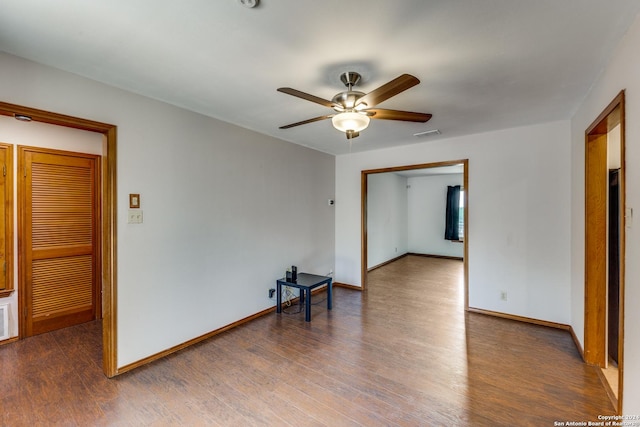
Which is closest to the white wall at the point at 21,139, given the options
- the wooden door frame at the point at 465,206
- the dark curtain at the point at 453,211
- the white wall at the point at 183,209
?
the white wall at the point at 183,209

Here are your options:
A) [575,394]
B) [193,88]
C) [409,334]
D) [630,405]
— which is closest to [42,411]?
[193,88]

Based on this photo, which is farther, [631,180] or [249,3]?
[631,180]

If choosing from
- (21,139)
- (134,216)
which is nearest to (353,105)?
(134,216)

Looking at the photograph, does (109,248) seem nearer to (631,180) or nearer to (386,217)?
(631,180)

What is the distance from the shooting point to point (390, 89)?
5.66 feet

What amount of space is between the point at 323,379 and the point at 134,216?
6.88 feet

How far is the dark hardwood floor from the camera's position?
190 centimetres

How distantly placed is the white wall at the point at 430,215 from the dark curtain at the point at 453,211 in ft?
0.61

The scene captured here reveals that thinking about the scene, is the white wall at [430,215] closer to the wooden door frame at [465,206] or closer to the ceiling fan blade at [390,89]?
the wooden door frame at [465,206]

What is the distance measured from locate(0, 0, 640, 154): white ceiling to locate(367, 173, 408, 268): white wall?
386 cm

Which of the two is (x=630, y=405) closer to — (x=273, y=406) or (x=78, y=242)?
(x=273, y=406)

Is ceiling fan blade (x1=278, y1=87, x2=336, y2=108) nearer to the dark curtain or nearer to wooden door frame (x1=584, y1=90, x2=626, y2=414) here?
wooden door frame (x1=584, y1=90, x2=626, y2=414)

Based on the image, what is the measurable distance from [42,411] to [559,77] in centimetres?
441

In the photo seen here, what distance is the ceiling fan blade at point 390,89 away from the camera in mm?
1611
